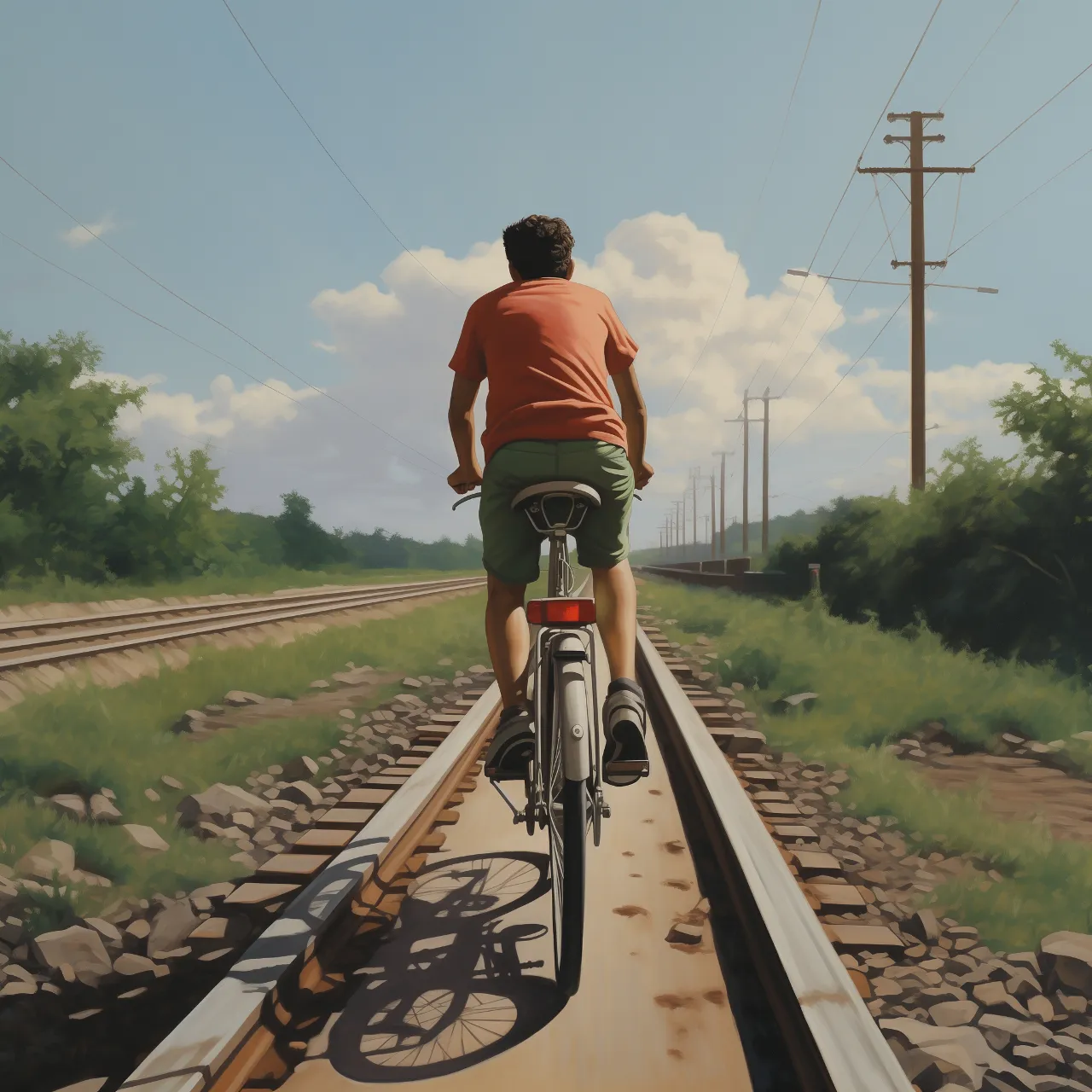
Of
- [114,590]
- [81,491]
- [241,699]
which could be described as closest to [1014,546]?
[241,699]

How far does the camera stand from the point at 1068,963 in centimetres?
325

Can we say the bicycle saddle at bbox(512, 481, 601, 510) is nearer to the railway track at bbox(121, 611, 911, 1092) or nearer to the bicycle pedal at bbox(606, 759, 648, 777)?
the bicycle pedal at bbox(606, 759, 648, 777)

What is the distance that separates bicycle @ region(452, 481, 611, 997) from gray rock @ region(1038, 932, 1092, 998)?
60.8 inches

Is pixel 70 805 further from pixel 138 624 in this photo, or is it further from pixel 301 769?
pixel 138 624

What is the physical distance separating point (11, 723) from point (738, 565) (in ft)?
110

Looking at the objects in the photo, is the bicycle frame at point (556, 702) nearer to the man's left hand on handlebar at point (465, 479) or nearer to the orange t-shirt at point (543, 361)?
the orange t-shirt at point (543, 361)

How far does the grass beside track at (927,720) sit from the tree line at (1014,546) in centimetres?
83

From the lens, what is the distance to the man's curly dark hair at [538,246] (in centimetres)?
349

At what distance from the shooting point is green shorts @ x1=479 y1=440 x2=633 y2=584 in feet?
10.5

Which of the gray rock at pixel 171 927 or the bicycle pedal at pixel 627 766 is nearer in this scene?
the bicycle pedal at pixel 627 766

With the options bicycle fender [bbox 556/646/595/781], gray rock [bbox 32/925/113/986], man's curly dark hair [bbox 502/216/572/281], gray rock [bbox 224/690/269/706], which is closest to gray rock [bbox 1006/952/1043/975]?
bicycle fender [bbox 556/646/595/781]

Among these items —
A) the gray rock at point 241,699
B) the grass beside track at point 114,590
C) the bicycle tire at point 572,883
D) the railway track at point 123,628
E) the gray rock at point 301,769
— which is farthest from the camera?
the grass beside track at point 114,590

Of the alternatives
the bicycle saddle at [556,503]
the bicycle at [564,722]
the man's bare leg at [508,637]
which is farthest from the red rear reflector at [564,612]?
the man's bare leg at [508,637]

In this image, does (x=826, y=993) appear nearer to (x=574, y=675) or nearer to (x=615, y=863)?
(x=574, y=675)
